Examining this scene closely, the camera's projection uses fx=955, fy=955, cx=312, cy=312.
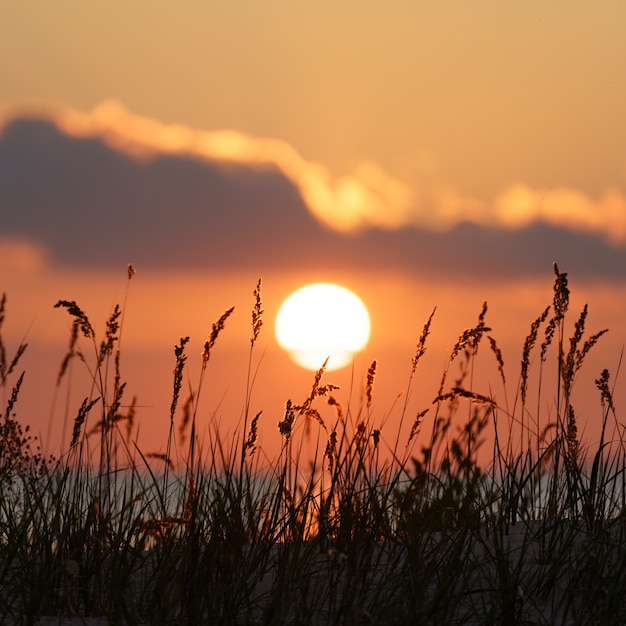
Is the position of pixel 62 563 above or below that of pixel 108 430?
below

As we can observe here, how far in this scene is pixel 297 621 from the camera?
3.39 metres

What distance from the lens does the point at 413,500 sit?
4.36 m

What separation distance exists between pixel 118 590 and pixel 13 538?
0.73m

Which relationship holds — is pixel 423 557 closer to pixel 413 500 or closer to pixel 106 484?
pixel 413 500

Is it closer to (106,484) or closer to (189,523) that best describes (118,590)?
(189,523)

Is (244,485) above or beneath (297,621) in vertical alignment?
above

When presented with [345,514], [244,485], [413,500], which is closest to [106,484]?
[244,485]

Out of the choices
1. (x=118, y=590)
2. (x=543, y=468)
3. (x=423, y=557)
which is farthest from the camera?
(x=543, y=468)

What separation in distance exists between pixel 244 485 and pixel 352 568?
870 mm

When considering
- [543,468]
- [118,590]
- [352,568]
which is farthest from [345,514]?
[543,468]

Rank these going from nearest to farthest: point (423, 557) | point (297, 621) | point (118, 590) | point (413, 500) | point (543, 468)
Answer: point (297, 621) → point (118, 590) → point (423, 557) → point (413, 500) → point (543, 468)

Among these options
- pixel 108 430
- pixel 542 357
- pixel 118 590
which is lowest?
pixel 118 590

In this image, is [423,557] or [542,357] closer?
[423,557]

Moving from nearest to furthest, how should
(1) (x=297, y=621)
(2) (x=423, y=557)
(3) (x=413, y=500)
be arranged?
1. (1) (x=297, y=621)
2. (2) (x=423, y=557)
3. (3) (x=413, y=500)
